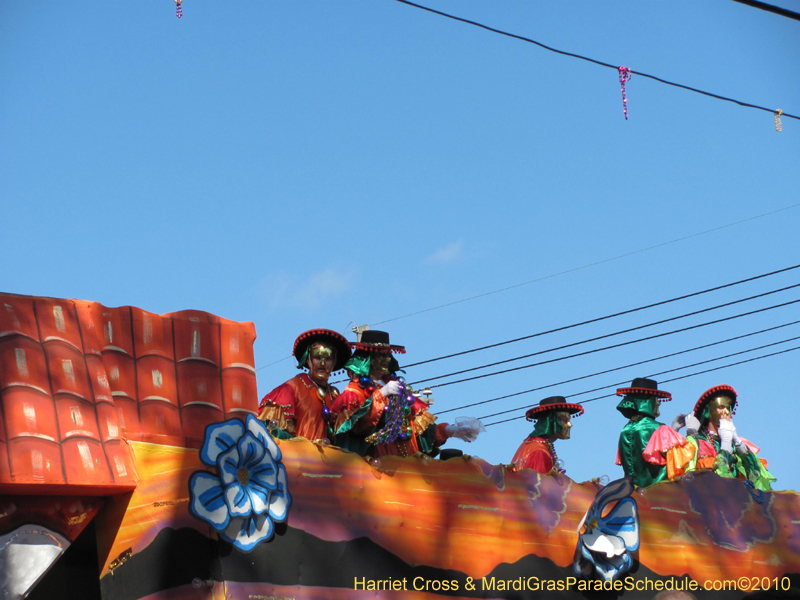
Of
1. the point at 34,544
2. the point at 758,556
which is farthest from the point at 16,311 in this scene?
the point at 758,556

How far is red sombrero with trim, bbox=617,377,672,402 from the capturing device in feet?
28.1

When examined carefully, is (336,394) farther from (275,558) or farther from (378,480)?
(275,558)

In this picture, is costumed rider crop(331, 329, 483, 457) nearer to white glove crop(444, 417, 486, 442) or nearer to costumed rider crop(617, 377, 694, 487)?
white glove crop(444, 417, 486, 442)

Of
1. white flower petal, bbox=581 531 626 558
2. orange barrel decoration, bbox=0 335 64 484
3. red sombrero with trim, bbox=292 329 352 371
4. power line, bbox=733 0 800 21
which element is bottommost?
white flower petal, bbox=581 531 626 558

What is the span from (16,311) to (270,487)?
1610mm

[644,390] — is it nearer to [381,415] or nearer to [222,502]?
[381,415]

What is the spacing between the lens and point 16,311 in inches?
197

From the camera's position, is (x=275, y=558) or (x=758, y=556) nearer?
(x=275, y=558)

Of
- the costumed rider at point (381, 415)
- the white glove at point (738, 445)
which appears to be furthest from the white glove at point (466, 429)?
the white glove at point (738, 445)

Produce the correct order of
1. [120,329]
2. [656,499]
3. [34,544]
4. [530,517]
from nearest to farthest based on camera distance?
[34,544] < [120,329] < [530,517] < [656,499]

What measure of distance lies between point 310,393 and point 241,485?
64.4 inches

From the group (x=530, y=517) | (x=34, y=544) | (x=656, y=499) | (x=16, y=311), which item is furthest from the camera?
(x=656, y=499)

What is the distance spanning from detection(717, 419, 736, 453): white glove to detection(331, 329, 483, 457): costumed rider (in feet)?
9.05

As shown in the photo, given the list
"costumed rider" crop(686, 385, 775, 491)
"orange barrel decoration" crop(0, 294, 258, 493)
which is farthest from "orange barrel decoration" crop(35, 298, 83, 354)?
"costumed rider" crop(686, 385, 775, 491)
